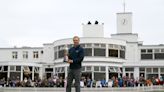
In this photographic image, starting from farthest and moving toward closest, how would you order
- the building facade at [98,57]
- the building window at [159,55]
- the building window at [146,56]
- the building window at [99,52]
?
the building window at [146,56] → the building window at [159,55] → the building window at [99,52] → the building facade at [98,57]

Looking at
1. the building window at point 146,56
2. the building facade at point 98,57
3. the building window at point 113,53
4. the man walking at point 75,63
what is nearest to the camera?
the man walking at point 75,63

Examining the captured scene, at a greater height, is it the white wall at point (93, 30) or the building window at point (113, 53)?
the white wall at point (93, 30)

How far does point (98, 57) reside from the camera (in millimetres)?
48688

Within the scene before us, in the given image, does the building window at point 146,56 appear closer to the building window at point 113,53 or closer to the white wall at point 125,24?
the white wall at point 125,24

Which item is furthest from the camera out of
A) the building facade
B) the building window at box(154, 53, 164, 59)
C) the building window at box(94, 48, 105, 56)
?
the building window at box(154, 53, 164, 59)

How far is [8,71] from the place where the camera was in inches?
2131

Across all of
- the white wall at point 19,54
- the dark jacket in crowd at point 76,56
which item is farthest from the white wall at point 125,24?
the dark jacket in crowd at point 76,56

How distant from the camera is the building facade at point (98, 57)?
48.8 metres

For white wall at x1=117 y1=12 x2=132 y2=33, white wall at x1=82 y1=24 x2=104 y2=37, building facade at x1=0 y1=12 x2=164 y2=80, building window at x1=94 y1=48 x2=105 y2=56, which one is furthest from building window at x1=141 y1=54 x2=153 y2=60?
building window at x1=94 y1=48 x2=105 y2=56

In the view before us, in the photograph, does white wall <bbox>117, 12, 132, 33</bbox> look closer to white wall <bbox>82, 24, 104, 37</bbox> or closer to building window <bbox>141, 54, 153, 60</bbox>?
building window <bbox>141, 54, 153, 60</bbox>

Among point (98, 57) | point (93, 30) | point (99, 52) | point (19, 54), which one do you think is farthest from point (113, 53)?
point (19, 54)

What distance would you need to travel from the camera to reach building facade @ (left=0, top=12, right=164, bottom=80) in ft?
160

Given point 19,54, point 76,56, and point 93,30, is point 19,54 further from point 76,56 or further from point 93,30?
point 76,56

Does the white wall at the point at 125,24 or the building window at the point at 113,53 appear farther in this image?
the white wall at the point at 125,24
